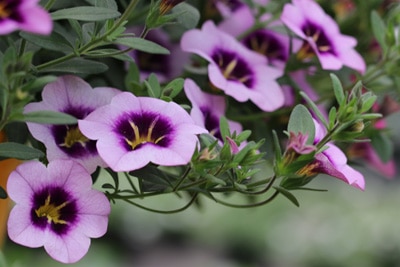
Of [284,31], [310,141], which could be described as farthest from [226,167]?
[284,31]

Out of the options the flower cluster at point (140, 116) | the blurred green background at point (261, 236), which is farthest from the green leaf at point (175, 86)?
the blurred green background at point (261, 236)

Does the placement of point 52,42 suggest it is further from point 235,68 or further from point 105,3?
point 235,68

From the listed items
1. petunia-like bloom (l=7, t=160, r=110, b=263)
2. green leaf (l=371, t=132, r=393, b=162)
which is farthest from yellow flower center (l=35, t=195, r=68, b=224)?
green leaf (l=371, t=132, r=393, b=162)

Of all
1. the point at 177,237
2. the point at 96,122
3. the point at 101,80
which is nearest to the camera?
the point at 96,122

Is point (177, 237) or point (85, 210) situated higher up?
point (85, 210)

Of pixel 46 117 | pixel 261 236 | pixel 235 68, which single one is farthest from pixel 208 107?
pixel 261 236

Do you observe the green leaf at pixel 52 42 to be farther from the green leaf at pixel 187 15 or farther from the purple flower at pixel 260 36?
the purple flower at pixel 260 36

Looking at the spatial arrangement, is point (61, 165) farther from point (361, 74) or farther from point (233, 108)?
point (361, 74)

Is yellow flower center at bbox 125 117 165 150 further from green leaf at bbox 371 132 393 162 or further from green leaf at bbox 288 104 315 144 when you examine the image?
green leaf at bbox 371 132 393 162
